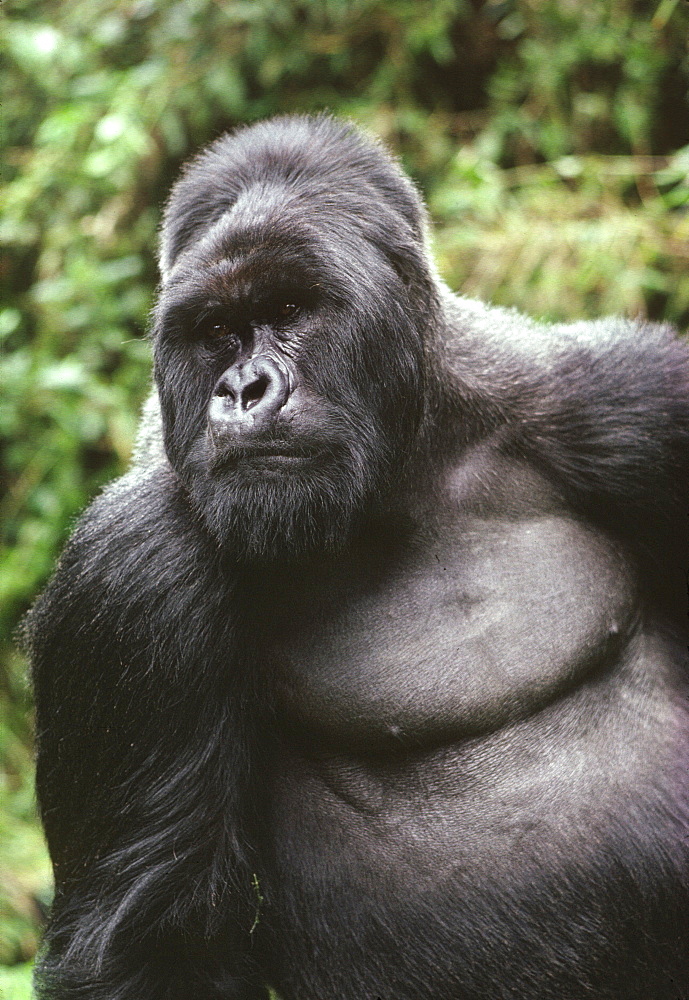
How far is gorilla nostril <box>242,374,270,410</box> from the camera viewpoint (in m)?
2.07

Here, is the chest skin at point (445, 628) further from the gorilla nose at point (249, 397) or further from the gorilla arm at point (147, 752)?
the gorilla nose at point (249, 397)

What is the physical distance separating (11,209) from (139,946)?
149 inches

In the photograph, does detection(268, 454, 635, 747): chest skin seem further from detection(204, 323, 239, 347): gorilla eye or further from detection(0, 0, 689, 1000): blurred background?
detection(0, 0, 689, 1000): blurred background

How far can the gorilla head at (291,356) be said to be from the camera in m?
2.09

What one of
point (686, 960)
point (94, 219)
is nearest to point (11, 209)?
point (94, 219)

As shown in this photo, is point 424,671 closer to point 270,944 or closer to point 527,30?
point 270,944

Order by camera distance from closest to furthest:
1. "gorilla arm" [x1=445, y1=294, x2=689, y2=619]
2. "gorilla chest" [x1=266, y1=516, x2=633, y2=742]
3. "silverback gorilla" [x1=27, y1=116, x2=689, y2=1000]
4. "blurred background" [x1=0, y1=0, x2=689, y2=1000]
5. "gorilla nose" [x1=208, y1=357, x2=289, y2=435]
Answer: "gorilla nose" [x1=208, y1=357, x2=289, y2=435] → "silverback gorilla" [x1=27, y1=116, x2=689, y2=1000] → "gorilla chest" [x1=266, y1=516, x2=633, y2=742] → "gorilla arm" [x1=445, y1=294, x2=689, y2=619] → "blurred background" [x1=0, y1=0, x2=689, y2=1000]

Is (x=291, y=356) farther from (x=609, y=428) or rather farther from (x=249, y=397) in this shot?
(x=609, y=428)

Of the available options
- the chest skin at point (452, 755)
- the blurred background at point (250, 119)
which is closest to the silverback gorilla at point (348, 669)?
the chest skin at point (452, 755)

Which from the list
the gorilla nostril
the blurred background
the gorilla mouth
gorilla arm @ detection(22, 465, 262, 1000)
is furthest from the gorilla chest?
the blurred background

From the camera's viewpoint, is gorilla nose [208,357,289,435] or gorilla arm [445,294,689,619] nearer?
gorilla nose [208,357,289,435]

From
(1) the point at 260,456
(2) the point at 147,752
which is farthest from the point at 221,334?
(2) the point at 147,752

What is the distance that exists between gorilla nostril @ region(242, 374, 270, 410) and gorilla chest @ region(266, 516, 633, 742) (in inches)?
19.1

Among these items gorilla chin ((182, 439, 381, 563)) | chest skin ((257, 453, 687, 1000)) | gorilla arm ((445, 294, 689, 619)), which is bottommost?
chest skin ((257, 453, 687, 1000))
